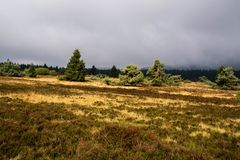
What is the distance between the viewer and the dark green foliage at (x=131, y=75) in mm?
80062

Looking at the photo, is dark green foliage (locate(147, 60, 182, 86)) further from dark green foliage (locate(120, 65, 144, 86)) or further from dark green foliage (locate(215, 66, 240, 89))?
dark green foliage (locate(215, 66, 240, 89))

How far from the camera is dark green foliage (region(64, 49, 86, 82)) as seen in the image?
82.8 m

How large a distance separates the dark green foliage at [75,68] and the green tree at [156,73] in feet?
67.2

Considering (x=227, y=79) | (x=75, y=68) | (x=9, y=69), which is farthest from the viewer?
(x=9, y=69)

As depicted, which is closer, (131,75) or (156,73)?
(131,75)

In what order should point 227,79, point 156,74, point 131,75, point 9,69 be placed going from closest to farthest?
1. point 131,75
2. point 227,79
3. point 156,74
4. point 9,69

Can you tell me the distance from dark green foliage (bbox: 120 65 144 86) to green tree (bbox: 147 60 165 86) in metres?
6.84

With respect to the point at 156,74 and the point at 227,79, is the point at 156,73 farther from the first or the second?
the point at 227,79

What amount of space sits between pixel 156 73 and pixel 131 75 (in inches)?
394

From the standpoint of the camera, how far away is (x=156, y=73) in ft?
290

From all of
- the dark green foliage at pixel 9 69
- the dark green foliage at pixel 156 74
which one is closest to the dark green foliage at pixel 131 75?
the dark green foliage at pixel 156 74

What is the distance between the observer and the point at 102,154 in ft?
37.5

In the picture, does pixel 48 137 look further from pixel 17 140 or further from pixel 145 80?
pixel 145 80

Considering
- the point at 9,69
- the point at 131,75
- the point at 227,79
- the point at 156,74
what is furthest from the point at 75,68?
the point at 227,79
